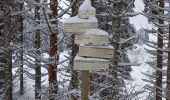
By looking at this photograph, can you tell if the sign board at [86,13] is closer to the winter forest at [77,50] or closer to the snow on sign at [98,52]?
the winter forest at [77,50]

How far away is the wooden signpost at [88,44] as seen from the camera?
842 cm

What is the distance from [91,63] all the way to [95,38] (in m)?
0.57

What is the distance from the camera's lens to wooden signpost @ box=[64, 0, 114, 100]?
27.6 feet

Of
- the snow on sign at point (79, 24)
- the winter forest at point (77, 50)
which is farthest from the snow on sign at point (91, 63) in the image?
the snow on sign at point (79, 24)

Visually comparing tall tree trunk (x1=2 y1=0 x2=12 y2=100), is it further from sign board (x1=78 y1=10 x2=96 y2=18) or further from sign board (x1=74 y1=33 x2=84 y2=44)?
sign board (x1=74 y1=33 x2=84 y2=44)

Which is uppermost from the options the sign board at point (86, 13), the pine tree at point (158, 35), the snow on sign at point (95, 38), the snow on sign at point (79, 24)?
the sign board at point (86, 13)

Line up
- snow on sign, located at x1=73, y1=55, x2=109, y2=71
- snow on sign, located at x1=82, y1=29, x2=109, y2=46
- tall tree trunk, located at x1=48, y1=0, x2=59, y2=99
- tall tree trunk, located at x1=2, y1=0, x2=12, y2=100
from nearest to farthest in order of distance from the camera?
snow on sign, located at x1=73, y1=55, x2=109, y2=71
snow on sign, located at x1=82, y1=29, x2=109, y2=46
tall tree trunk, located at x1=2, y1=0, x2=12, y2=100
tall tree trunk, located at x1=48, y1=0, x2=59, y2=99

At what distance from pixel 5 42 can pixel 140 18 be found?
62.7 metres

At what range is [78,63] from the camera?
28.0ft

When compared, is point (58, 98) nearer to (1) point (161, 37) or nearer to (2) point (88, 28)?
(2) point (88, 28)

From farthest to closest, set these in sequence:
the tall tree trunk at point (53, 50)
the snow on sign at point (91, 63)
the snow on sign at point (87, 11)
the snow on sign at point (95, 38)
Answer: the tall tree trunk at point (53, 50)
the snow on sign at point (87, 11)
the snow on sign at point (95, 38)
the snow on sign at point (91, 63)

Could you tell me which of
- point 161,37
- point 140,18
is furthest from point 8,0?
point 140,18

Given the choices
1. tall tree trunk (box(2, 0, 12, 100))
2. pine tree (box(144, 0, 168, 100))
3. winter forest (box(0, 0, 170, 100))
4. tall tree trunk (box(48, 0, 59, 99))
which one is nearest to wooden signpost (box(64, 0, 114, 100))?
winter forest (box(0, 0, 170, 100))

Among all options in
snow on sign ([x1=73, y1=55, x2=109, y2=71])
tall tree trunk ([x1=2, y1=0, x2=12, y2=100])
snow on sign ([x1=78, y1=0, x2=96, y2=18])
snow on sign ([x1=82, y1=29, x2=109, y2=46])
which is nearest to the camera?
snow on sign ([x1=73, y1=55, x2=109, y2=71])
